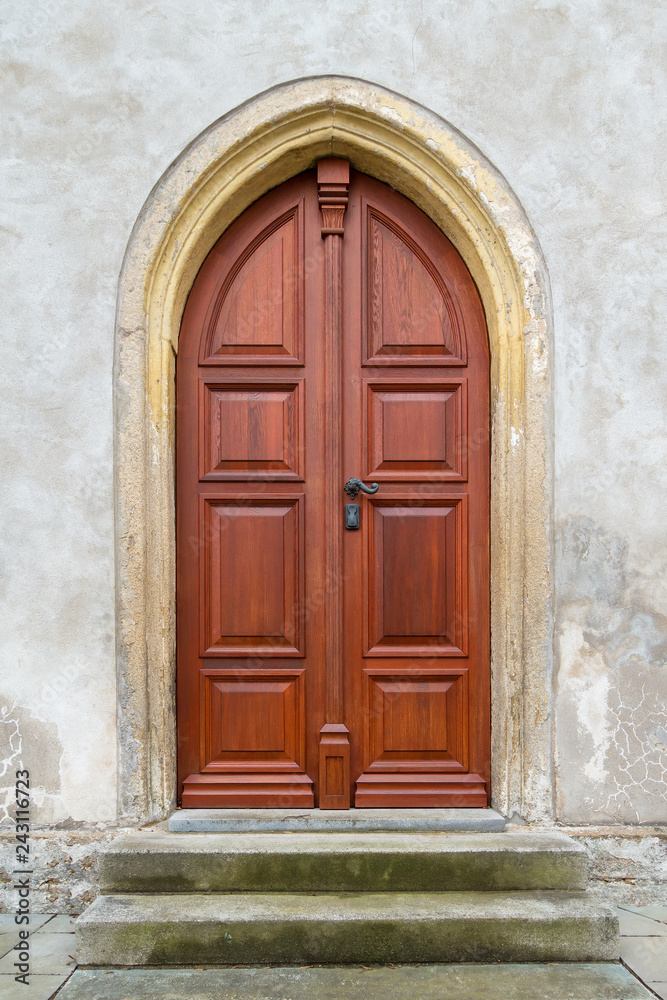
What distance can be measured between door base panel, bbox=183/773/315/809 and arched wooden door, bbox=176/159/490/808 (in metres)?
0.01

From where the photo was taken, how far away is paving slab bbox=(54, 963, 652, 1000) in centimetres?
228

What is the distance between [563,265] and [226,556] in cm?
190

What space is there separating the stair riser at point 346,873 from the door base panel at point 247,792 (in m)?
0.34

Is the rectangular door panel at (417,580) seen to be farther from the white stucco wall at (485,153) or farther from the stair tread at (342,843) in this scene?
the stair tread at (342,843)

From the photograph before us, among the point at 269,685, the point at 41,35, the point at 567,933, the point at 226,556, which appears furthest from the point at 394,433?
the point at 41,35

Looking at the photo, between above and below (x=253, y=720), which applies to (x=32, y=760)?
below

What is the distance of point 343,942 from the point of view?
248cm

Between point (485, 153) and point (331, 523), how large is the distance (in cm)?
170

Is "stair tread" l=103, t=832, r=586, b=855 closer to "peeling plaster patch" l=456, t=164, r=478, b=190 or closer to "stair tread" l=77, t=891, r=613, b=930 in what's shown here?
"stair tread" l=77, t=891, r=613, b=930

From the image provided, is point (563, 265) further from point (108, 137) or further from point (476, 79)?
point (108, 137)

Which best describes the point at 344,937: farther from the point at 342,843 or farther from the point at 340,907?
the point at 342,843

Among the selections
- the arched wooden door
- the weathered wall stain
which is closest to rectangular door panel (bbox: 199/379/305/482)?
the arched wooden door

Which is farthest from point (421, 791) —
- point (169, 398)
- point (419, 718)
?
point (169, 398)

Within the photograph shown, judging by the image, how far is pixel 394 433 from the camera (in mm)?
3150
